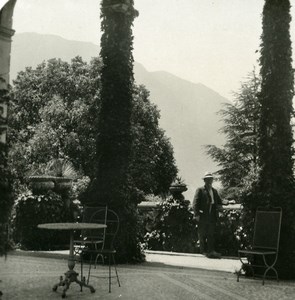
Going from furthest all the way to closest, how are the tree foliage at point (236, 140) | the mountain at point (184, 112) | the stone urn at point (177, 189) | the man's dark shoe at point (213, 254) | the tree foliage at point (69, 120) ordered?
the mountain at point (184, 112) < the tree foliage at point (69, 120) < the tree foliage at point (236, 140) < the stone urn at point (177, 189) < the man's dark shoe at point (213, 254)

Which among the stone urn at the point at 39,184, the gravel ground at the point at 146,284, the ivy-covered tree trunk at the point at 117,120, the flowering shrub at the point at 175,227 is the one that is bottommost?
the gravel ground at the point at 146,284

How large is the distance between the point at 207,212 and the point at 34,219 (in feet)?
13.3

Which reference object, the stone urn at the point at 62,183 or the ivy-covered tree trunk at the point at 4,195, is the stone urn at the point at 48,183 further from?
the ivy-covered tree trunk at the point at 4,195

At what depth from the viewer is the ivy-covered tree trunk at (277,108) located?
9.58 meters

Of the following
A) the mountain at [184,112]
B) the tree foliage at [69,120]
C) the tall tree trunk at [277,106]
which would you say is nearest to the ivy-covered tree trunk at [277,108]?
the tall tree trunk at [277,106]

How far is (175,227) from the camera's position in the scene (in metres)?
13.4

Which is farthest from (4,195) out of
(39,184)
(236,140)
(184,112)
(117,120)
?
(184,112)

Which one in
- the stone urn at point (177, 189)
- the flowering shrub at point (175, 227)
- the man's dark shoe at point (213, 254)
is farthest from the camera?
the stone urn at point (177, 189)

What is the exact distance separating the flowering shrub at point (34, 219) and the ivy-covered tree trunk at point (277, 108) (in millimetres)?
5415

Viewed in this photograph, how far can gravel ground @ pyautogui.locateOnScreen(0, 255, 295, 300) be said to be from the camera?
289 inches

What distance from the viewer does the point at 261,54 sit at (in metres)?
9.80

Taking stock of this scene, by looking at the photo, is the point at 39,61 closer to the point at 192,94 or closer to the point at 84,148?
the point at 84,148

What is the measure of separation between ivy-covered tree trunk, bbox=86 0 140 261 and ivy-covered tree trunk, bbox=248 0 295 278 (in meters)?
2.60

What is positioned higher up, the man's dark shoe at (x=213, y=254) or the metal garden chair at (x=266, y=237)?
the metal garden chair at (x=266, y=237)
